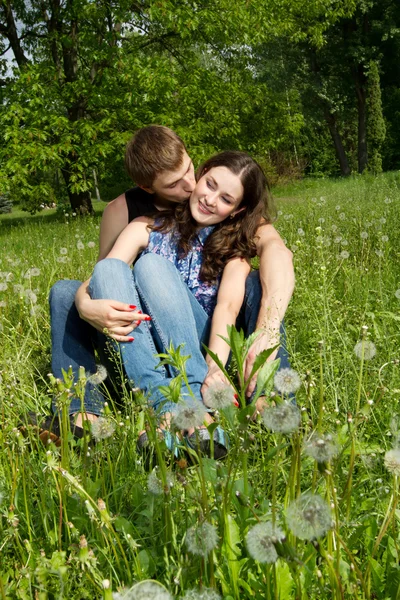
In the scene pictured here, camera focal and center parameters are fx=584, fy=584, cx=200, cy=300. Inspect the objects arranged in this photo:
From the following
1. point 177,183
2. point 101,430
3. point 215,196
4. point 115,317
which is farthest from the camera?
point 177,183

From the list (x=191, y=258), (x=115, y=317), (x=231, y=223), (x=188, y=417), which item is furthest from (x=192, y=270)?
(x=188, y=417)

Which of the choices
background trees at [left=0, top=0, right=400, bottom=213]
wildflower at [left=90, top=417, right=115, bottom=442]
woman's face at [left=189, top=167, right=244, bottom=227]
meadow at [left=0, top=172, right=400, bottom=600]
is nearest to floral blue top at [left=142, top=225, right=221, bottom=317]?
woman's face at [left=189, top=167, right=244, bottom=227]

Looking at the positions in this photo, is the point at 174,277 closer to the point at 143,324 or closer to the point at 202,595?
the point at 143,324

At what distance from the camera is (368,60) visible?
89.9 ft

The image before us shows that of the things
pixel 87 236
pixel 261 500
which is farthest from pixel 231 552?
pixel 87 236

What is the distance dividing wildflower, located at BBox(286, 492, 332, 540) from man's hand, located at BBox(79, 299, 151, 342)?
4.86ft

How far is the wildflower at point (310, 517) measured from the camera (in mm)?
792

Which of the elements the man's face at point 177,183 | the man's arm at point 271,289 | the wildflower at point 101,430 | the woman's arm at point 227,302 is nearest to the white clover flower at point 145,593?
the wildflower at point 101,430

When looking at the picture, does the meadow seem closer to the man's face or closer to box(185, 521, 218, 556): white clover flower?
box(185, 521, 218, 556): white clover flower

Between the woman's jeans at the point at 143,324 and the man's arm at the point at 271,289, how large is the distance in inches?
→ 3.1

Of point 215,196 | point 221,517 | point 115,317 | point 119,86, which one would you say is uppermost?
point 119,86

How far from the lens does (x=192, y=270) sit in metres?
2.88

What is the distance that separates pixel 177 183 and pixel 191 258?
0.37 metres

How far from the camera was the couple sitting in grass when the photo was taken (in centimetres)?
235
